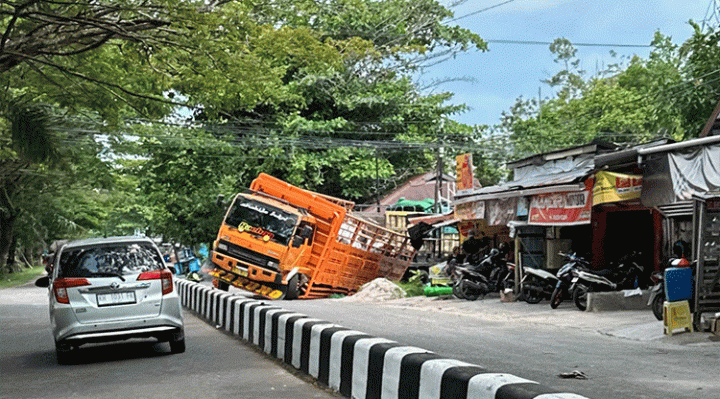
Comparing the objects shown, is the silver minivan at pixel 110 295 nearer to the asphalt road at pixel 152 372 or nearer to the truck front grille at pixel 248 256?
the asphalt road at pixel 152 372

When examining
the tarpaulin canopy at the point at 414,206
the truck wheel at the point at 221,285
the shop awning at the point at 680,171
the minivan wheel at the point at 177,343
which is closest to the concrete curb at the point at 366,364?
the minivan wheel at the point at 177,343

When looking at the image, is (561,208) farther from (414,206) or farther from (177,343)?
(414,206)

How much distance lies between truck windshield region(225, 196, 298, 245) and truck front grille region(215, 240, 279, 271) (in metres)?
0.55

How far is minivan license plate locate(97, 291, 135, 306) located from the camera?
11953mm

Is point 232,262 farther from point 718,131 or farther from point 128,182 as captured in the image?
point 128,182

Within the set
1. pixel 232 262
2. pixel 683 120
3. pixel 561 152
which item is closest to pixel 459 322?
pixel 561 152

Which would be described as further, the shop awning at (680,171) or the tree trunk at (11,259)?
the tree trunk at (11,259)

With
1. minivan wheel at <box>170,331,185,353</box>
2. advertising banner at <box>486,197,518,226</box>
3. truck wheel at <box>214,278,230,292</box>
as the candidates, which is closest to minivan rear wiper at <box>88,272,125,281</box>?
minivan wheel at <box>170,331,185,353</box>

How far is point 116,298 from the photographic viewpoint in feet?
39.4

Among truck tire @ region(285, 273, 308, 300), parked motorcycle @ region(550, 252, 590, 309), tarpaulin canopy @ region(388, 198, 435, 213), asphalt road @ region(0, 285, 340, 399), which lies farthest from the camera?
tarpaulin canopy @ region(388, 198, 435, 213)

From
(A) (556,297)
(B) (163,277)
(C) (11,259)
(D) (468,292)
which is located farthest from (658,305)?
(C) (11,259)

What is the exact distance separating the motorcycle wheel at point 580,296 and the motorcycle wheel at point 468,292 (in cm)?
503

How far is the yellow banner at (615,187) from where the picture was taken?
16.2 metres

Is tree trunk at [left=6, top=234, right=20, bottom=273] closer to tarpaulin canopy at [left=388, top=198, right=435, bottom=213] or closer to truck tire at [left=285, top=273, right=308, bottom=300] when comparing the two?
tarpaulin canopy at [left=388, top=198, right=435, bottom=213]
